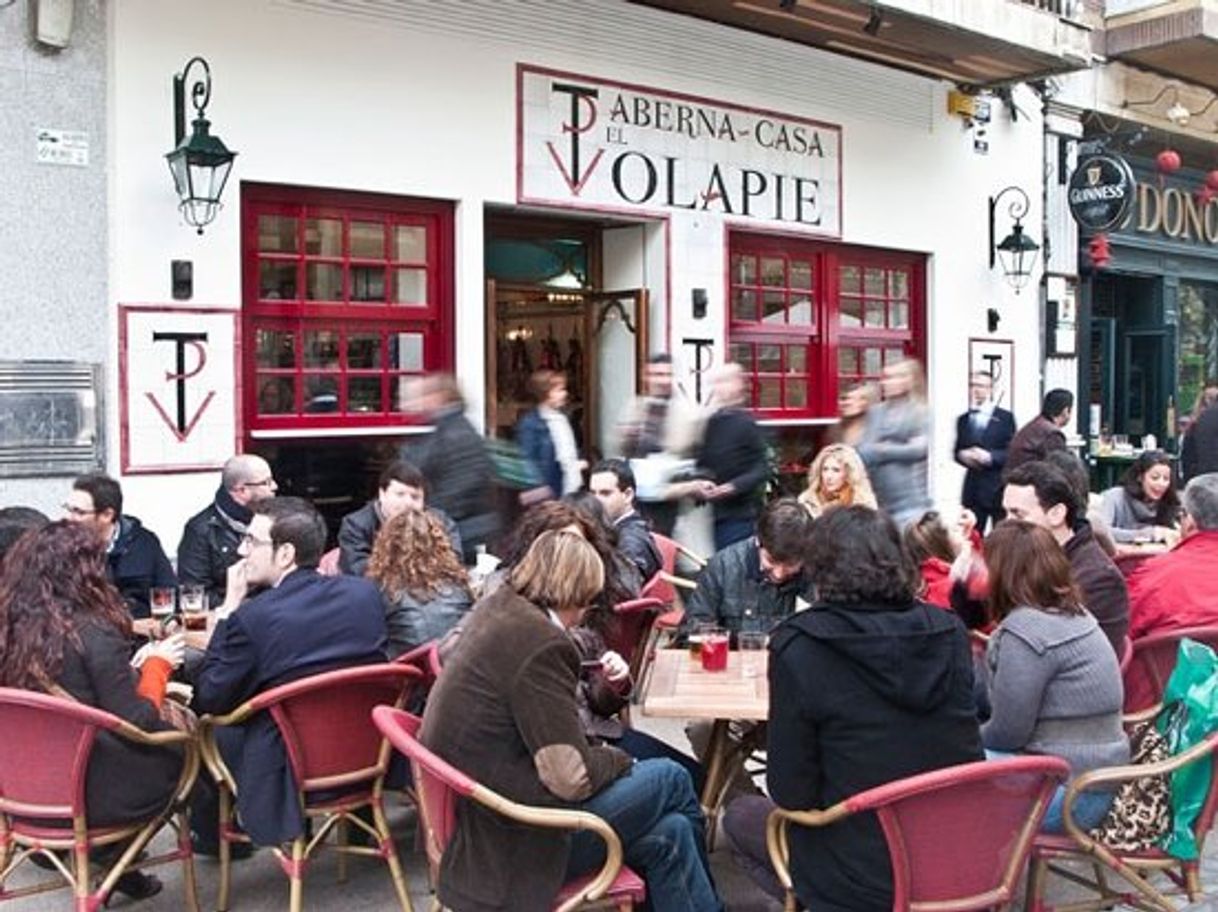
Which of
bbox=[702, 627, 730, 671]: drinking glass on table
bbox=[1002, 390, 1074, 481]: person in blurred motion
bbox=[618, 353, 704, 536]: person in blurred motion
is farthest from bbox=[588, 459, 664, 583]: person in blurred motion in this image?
bbox=[1002, 390, 1074, 481]: person in blurred motion

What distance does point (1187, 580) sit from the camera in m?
4.76

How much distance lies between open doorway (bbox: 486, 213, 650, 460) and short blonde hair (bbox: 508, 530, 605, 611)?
19.7 ft

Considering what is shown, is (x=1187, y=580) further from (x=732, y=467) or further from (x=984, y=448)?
(x=984, y=448)

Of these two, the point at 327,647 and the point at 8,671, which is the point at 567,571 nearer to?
the point at 327,647

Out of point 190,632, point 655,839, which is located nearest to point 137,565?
point 190,632

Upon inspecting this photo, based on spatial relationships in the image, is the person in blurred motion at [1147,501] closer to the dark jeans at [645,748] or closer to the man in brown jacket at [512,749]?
the dark jeans at [645,748]

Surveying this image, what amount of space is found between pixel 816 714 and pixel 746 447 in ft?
14.1

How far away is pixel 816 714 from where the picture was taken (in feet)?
10.5

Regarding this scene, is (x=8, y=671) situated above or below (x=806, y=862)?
above

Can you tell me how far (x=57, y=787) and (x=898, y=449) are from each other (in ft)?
16.8

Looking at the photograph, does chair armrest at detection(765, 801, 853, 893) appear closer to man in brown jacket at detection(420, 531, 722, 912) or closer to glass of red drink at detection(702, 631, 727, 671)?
man in brown jacket at detection(420, 531, 722, 912)

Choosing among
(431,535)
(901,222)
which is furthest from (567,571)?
(901,222)

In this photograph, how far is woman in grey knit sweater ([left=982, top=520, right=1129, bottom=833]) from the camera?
371cm

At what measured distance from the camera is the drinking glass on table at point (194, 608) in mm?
5129
